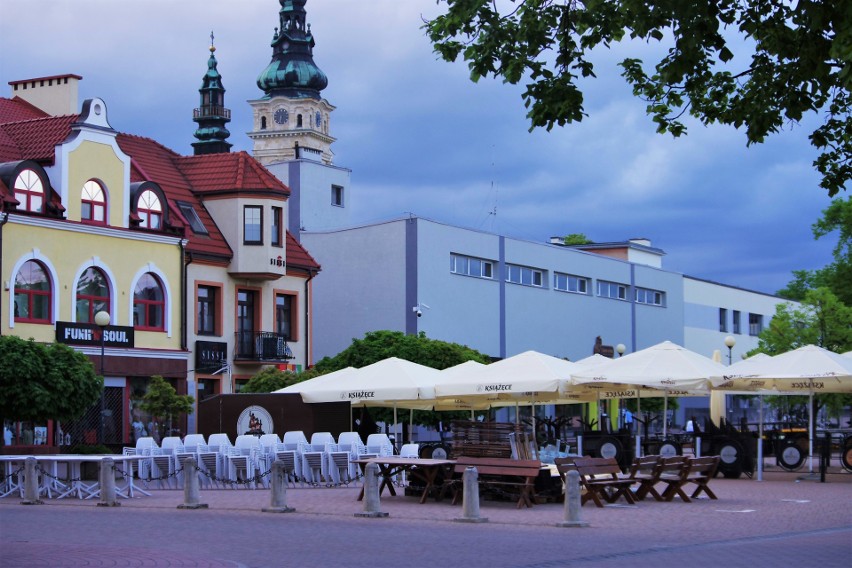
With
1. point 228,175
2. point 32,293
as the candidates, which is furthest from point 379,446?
point 228,175

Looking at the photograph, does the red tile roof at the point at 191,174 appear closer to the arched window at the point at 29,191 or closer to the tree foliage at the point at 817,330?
the arched window at the point at 29,191

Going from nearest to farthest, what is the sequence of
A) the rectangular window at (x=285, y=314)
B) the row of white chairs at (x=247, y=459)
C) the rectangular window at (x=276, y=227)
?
the row of white chairs at (x=247, y=459)
the rectangular window at (x=276, y=227)
the rectangular window at (x=285, y=314)

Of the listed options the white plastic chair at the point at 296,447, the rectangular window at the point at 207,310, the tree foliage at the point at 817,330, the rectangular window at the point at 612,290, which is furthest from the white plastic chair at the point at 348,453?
the rectangular window at the point at 612,290

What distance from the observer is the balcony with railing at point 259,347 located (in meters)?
46.4

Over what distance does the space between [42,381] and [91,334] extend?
39.8 feet

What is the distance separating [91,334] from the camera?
1583 inches

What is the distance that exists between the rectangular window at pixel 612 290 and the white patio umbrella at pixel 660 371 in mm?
43844

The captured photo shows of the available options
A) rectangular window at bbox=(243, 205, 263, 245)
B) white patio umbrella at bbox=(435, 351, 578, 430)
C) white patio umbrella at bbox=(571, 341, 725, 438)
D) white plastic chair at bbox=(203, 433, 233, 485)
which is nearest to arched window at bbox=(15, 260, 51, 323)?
rectangular window at bbox=(243, 205, 263, 245)

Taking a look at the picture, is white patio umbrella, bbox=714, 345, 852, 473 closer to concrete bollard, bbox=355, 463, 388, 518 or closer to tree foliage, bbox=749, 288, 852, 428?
concrete bollard, bbox=355, 463, 388, 518

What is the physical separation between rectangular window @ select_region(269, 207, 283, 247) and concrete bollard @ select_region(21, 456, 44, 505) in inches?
951

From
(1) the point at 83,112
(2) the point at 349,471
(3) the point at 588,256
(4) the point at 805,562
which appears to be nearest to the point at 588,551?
(4) the point at 805,562

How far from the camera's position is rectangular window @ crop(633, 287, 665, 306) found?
258ft

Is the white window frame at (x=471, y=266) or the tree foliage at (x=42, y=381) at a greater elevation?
the white window frame at (x=471, y=266)

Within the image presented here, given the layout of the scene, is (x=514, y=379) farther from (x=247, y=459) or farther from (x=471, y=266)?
(x=471, y=266)
